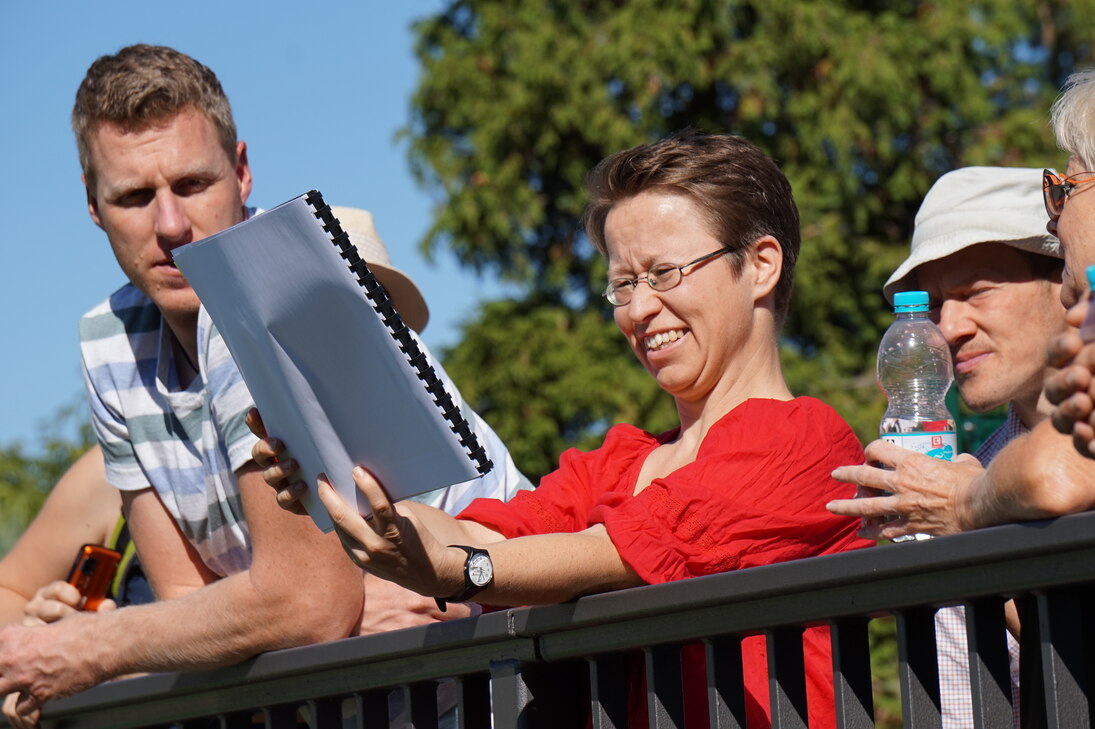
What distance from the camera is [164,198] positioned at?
343 centimetres

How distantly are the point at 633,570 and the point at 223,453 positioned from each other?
1131 mm

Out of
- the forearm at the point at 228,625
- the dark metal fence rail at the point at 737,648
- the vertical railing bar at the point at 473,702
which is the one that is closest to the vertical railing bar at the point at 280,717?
the dark metal fence rail at the point at 737,648

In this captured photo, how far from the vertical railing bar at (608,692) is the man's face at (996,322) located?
1300 millimetres

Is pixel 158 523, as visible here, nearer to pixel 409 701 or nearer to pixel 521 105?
pixel 409 701

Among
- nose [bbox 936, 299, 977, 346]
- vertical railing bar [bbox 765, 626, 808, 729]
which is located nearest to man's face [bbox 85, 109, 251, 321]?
nose [bbox 936, 299, 977, 346]

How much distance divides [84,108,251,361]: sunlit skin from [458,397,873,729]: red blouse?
53.4 inches

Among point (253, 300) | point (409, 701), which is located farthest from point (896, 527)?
point (253, 300)

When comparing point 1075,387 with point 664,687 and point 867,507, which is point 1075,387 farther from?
point 664,687

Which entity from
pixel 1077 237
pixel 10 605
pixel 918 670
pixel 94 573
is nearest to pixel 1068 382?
pixel 918 670

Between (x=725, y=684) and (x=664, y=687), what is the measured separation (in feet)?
0.39

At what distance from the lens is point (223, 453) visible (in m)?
3.11

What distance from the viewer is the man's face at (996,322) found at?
3205 millimetres

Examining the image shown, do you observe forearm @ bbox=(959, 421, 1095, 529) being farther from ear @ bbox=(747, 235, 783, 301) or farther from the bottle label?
ear @ bbox=(747, 235, 783, 301)

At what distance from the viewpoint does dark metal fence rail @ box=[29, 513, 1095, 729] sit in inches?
70.9
